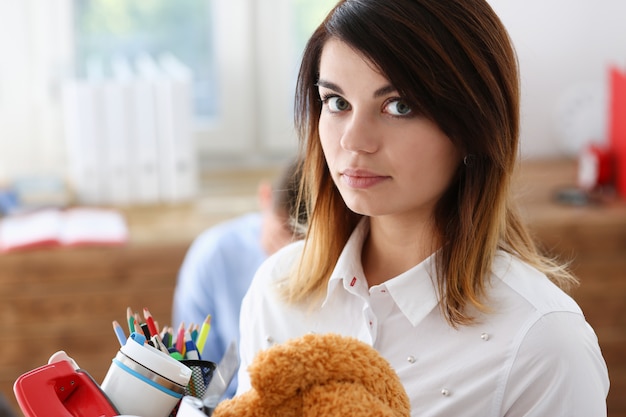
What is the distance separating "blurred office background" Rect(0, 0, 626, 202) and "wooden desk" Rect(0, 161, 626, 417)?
1.24 ft

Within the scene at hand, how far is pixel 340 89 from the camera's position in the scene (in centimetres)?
102

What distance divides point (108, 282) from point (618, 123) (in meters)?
1.39

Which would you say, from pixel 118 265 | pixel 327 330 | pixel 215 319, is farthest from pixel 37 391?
pixel 118 265

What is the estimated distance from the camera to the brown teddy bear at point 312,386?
77 cm

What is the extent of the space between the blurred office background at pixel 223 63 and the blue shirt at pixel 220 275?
22.7 inches

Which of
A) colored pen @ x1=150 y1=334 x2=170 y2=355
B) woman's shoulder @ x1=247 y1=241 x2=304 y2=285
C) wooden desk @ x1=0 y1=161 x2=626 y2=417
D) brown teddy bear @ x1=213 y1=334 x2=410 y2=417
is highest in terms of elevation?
brown teddy bear @ x1=213 y1=334 x2=410 y2=417

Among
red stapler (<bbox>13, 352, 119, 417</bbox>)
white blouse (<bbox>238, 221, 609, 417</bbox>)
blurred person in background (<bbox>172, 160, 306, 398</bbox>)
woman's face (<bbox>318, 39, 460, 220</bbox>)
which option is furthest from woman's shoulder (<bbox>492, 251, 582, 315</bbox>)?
blurred person in background (<bbox>172, 160, 306, 398</bbox>)

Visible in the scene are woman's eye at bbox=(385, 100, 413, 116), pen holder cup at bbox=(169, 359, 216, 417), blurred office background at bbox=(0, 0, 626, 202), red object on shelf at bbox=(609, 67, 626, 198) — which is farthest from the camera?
blurred office background at bbox=(0, 0, 626, 202)

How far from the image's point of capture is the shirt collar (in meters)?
1.09

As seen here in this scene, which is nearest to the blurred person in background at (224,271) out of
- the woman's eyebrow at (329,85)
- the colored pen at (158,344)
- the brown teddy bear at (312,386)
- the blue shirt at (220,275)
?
the blue shirt at (220,275)

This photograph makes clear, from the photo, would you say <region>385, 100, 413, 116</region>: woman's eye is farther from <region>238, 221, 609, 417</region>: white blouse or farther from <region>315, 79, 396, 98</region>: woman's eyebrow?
<region>238, 221, 609, 417</region>: white blouse

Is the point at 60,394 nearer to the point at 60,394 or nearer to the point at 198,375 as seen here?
the point at 60,394

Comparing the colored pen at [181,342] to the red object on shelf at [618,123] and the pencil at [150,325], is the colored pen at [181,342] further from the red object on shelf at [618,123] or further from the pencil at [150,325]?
the red object on shelf at [618,123]

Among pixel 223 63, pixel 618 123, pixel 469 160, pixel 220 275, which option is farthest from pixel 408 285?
pixel 223 63
